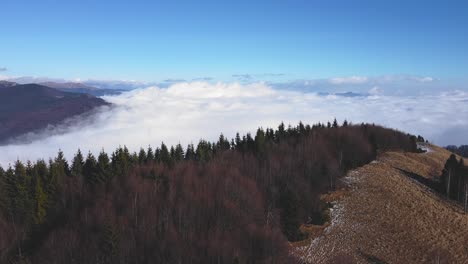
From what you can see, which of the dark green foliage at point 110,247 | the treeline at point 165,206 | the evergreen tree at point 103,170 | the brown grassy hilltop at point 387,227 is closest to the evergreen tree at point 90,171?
the treeline at point 165,206

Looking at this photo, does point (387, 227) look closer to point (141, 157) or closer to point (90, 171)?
point (90, 171)

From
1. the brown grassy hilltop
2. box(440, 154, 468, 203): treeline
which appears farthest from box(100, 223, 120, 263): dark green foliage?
box(440, 154, 468, 203): treeline

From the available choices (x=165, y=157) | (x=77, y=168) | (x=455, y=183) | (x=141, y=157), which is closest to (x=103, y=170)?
(x=77, y=168)

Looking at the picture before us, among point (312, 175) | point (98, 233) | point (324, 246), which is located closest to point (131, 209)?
point (98, 233)

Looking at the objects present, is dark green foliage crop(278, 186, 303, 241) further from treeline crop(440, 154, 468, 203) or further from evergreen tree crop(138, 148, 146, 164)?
evergreen tree crop(138, 148, 146, 164)

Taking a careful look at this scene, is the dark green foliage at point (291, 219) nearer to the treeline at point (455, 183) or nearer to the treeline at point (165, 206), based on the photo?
the treeline at point (165, 206)
